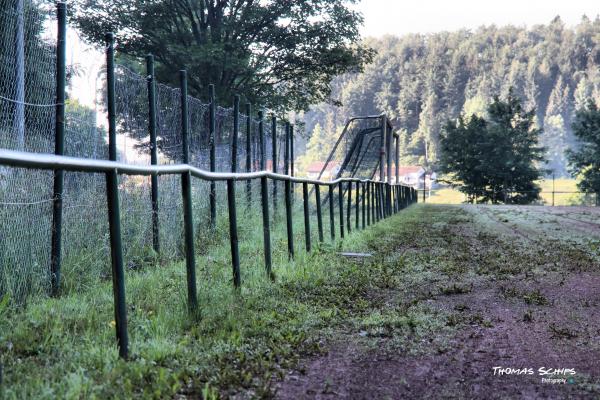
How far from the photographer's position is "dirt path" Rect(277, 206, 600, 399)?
9.09 feet

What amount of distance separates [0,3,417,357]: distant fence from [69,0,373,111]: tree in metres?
12.1

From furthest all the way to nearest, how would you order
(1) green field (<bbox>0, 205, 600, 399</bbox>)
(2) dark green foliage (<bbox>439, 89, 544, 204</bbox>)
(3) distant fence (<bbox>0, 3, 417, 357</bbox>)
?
(2) dark green foliage (<bbox>439, 89, 544, 204</bbox>) < (3) distant fence (<bbox>0, 3, 417, 357</bbox>) < (1) green field (<bbox>0, 205, 600, 399</bbox>)

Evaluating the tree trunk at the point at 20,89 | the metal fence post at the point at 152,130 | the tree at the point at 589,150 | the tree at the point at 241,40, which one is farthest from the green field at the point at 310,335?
the tree at the point at 589,150

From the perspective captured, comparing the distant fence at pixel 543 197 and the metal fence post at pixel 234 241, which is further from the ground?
the metal fence post at pixel 234 241

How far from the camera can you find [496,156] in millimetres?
40281

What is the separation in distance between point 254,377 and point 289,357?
36cm

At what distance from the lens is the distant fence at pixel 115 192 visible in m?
3.43

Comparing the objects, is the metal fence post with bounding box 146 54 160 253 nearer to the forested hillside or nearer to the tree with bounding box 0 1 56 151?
the tree with bounding box 0 1 56 151

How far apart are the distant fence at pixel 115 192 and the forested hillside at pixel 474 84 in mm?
89952

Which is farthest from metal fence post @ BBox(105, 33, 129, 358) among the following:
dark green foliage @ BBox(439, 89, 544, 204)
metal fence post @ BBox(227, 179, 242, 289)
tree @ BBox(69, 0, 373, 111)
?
dark green foliage @ BBox(439, 89, 544, 204)

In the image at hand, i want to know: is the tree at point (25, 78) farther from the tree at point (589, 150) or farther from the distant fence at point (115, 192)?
the tree at point (589, 150)

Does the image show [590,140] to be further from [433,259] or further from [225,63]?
[433,259]

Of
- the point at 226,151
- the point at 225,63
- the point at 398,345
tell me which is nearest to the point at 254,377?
the point at 398,345

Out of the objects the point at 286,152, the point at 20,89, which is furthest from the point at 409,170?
the point at 20,89
